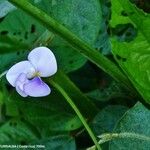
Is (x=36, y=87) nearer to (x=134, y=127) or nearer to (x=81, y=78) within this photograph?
(x=134, y=127)

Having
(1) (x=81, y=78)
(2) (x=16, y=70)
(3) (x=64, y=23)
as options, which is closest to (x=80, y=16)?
(3) (x=64, y=23)

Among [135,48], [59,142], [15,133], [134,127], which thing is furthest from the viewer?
[15,133]

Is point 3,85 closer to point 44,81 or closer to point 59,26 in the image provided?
point 44,81

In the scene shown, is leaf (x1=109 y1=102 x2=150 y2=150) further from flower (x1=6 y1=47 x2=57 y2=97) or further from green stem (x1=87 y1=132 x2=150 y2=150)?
flower (x1=6 y1=47 x2=57 y2=97)

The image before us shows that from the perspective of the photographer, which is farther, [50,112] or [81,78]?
[81,78]

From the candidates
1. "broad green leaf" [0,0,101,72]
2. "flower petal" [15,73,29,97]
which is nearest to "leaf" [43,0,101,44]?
"broad green leaf" [0,0,101,72]

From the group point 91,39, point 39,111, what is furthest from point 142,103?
point 39,111

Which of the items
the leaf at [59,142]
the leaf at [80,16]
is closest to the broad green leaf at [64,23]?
the leaf at [80,16]
